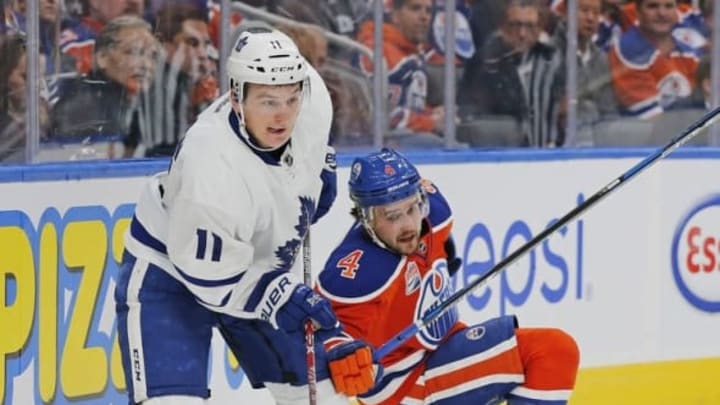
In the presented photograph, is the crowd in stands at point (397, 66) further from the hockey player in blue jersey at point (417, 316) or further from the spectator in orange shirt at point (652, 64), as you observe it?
the hockey player in blue jersey at point (417, 316)

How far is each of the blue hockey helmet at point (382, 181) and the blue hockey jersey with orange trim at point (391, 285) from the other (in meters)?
0.14

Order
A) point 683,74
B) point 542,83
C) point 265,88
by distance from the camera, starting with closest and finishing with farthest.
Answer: point 265,88
point 542,83
point 683,74

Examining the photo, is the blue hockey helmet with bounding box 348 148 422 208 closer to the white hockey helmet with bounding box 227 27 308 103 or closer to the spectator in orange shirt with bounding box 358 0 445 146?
the white hockey helmet with bounding box 227 27 308 103

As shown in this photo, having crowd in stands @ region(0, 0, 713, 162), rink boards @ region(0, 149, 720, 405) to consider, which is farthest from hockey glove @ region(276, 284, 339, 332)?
crowd in stands @ region(0, 0, 713, 162)

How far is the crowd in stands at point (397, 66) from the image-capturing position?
5.30 meters

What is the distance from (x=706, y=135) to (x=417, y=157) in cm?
153

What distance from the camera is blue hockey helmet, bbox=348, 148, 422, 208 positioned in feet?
14.2

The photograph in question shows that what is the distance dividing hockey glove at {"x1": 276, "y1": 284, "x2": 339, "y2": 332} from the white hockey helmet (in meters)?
0.42

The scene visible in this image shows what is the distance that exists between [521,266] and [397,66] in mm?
773

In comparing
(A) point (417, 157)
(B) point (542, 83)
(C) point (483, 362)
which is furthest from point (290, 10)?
(C) point (483, 362)

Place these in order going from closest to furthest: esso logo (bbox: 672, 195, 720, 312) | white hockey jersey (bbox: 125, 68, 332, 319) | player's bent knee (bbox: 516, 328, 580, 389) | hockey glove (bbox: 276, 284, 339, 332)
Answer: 1. white hockey jersey (bbox: 125, 68, 332, 319)
2. hockey glove (bbox: 276, 284, 339, 332)
3. player's bent knee (bbox: 516, 328, 580, 389)
4. esso logo (bbox: 672, 195, 720, 312)

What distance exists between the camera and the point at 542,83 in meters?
6.74

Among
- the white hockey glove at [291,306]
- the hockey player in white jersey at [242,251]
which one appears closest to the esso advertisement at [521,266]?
the hockey player in white jersey at [242,251]

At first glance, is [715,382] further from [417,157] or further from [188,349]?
[188,349]
